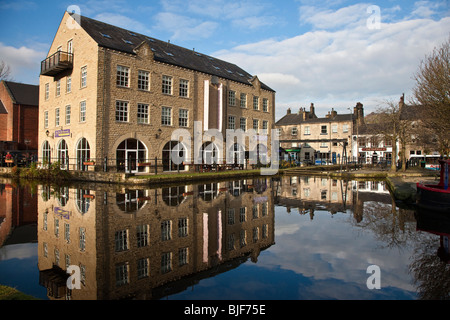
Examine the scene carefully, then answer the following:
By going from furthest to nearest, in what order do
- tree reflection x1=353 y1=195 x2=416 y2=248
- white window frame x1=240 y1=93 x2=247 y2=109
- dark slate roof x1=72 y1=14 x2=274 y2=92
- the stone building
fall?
the stone building
white window frame x1=240 y1=93 x2=247 y2=109
dark slate roof x1=72 y1=14 x2=274 y2=92
tree reflection x1=353 y1=195 x2=416 y2=248

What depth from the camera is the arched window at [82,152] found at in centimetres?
2136

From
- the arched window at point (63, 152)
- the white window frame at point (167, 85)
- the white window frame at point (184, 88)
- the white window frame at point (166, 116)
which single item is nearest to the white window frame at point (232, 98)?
the white window frame at point (184, 88)

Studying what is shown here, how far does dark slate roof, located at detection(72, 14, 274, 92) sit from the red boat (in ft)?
65.6

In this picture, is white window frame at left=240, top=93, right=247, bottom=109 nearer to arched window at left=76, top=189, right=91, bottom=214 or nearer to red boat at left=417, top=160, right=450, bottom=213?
arched window at left=76, top=189, right=91, bottom=214

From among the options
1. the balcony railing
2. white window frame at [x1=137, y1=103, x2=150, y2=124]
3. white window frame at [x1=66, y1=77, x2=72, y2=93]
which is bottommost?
white window frame at [x1=137, y1=103, x2=150, y2=124]

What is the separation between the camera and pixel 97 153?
20.0 meters

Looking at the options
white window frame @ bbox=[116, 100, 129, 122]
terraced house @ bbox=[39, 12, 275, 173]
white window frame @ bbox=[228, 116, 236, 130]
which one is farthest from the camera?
white window frame @ bbox=[228, 116, 236, 130]

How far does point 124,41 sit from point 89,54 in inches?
131

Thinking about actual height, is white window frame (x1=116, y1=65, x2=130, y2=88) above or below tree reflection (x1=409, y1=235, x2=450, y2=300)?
above

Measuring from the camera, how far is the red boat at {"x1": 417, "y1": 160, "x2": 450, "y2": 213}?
29.7 feet

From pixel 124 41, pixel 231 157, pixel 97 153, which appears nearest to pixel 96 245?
pixel 97 153

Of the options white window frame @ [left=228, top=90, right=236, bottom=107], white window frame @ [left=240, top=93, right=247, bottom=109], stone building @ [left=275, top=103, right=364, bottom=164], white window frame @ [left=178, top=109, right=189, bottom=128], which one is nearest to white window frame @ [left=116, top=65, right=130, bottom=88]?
white window frame @ [left=178, top=109, right=189, bottom=128]

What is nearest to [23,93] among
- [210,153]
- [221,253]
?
[210,153]
